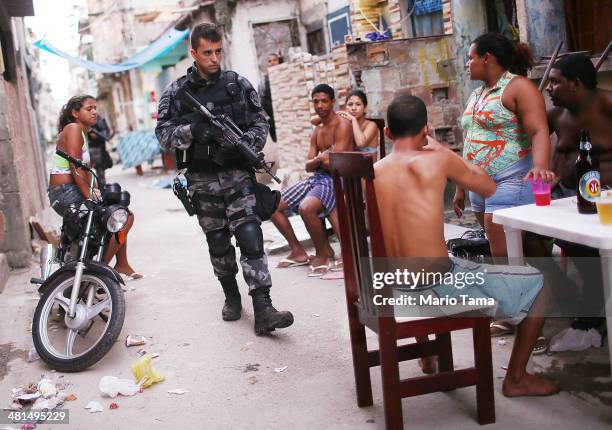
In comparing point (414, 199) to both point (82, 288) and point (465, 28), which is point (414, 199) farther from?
point (465, 28)

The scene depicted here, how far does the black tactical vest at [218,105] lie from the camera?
4.92m

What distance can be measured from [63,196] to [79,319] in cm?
167

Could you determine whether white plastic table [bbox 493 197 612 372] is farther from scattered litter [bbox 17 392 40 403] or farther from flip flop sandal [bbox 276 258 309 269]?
flip flop sandal [bbox 276 258 309 269]

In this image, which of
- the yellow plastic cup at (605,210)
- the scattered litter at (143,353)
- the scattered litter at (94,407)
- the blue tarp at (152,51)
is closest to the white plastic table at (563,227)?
the yellow plastic cup at (605,210)

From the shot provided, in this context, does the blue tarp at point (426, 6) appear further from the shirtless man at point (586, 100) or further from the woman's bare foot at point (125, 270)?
the shirtless man at point (586, 100)

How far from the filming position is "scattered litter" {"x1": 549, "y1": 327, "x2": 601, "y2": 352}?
3902 mm

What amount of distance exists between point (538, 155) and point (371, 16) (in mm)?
8051

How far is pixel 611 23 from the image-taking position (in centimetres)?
662

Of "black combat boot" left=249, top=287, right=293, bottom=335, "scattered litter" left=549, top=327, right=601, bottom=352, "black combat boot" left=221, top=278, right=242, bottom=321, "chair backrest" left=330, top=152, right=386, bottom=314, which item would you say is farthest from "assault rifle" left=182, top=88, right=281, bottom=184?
"scattered litter" left=549, top=327, right=601, bottom=352

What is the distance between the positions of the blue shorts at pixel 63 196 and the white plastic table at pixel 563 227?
12.3 feet

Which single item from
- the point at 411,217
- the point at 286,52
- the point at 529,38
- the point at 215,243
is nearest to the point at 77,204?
the point at 215,243

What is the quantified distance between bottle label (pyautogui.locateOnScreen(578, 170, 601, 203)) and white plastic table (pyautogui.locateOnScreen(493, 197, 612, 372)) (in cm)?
9

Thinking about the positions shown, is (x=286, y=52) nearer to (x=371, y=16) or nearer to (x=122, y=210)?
(x=371, y=16)

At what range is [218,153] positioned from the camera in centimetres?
484
